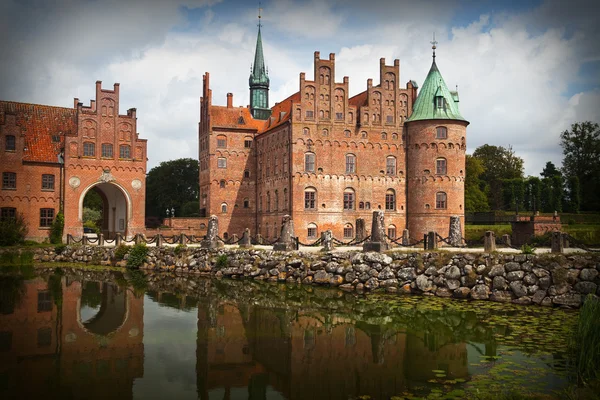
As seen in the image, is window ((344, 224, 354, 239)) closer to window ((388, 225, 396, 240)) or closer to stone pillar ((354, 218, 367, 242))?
window ((388, 225, 396, 240))

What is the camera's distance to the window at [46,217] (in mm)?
37281

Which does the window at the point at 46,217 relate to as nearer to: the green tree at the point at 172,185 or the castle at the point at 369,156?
the castle at the point at 369,156

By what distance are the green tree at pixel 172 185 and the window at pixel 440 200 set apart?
36893mm

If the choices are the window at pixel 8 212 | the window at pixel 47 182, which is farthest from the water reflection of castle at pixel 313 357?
the window at pixel 47 182

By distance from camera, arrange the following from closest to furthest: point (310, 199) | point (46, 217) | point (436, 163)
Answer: point (46, 217)
point (310, 199)
point (436, 163)

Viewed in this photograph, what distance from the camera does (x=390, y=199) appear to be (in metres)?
41.3

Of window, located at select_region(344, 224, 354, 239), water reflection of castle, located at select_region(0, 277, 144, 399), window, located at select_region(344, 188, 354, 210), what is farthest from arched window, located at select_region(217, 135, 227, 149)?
water reflection of castle, located at select_region(0, 277, 144, 399)

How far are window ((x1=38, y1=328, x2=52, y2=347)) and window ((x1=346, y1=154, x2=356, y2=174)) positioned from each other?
1127 inches

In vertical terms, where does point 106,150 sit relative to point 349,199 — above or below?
above

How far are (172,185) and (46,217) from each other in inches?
1231

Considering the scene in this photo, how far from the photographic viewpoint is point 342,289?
72.7 feet

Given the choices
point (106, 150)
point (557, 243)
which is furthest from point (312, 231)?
point (557, 243)

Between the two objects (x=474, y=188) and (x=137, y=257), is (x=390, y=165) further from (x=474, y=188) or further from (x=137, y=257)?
(x=137, y=257)

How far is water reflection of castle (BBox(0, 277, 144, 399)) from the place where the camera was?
1005 centimetres
